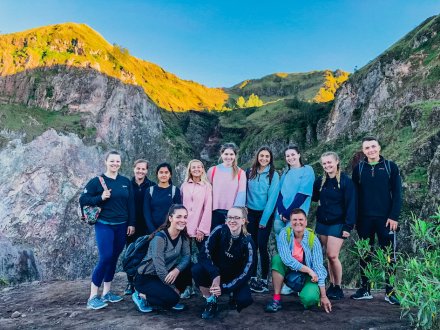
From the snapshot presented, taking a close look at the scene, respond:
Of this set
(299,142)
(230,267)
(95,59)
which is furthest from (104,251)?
(95,59)

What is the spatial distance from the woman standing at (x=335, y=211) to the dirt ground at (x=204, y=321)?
0.72 meters

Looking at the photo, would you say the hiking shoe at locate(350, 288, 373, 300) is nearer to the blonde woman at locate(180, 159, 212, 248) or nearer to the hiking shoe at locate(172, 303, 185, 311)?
the blonde woman at locate(180, 159, 212, 248)

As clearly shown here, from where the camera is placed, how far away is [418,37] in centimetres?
3469

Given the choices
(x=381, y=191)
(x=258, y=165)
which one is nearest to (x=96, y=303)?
(x=258, y=165)

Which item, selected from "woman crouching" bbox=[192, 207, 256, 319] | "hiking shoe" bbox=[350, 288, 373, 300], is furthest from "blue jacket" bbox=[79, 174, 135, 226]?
"hiking shoe" bbox=[350, 288, 373, 300]

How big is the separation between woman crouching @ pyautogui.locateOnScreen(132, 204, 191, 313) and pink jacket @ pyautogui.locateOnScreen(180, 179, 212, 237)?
0.75 m

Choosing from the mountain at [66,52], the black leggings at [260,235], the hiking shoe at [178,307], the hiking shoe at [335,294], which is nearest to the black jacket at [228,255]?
the hiking shoe at [178,307]

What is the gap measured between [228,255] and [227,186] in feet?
5.21

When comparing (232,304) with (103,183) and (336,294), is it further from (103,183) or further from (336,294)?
(103,183)

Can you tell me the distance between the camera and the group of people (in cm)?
594

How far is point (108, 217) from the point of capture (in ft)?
21.2

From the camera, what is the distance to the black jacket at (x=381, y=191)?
6254 mm

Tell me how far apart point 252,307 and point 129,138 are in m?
49.9

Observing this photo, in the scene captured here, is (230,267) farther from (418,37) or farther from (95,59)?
(95,59)
